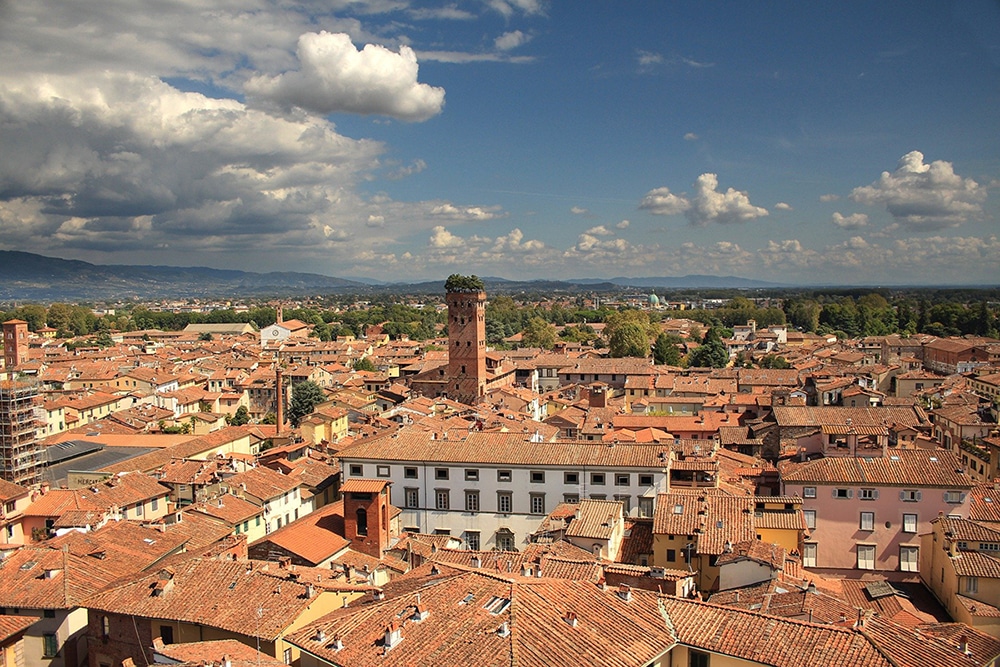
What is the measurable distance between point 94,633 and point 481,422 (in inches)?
898

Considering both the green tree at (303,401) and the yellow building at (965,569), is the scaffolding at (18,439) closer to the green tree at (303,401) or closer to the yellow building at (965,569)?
the green tree at (303,401)

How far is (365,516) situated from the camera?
2177 centimetres

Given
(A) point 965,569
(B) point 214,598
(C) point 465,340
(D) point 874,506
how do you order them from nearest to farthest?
(B) point 214,598 < (A) point 965,569 < (D) point 874,506 < (C) point 465,340

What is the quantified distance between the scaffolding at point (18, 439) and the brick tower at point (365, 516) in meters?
18.3

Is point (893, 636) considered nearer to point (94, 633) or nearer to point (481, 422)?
point (94, 633)

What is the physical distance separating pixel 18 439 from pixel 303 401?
2013 cm

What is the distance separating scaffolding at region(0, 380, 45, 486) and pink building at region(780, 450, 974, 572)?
30031 mm

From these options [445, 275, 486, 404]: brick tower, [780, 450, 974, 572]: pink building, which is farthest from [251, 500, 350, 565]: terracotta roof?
[445, 275, 486, 404]: brick tower

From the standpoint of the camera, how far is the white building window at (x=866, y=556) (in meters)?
24.0

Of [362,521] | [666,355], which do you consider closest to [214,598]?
[362,521]

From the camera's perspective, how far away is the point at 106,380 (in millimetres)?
62469

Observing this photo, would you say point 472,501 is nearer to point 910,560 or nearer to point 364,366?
point 910,560

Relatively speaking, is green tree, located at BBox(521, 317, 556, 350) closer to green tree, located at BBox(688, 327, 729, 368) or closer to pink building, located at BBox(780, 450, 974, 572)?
green tree, located at BBox(688, 327, 729, 368)

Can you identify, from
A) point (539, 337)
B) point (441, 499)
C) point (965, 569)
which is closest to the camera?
point (965, 569)
